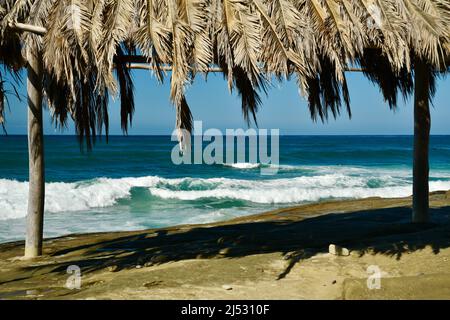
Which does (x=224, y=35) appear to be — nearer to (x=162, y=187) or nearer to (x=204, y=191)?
(x=204, y=191)

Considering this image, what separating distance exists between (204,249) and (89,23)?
11.3 feet

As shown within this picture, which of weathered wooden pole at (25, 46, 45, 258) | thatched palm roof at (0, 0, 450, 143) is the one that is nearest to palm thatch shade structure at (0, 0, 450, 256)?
thatched palm roof at (0, 0, 450, 143)

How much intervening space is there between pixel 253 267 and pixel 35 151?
309cm

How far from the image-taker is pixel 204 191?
21.0 metres

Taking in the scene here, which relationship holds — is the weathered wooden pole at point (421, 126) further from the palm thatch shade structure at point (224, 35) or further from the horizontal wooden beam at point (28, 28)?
the horizontal wooden beam at point (28, 28)

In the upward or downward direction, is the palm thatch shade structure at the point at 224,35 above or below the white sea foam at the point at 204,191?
above

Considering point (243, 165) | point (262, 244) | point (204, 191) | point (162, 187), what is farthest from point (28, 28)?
point (243, 165)

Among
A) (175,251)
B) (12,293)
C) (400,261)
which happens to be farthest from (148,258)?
(400,261)

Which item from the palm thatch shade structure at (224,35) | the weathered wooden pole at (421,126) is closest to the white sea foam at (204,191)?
the palm thatch shade structure at (224,35)

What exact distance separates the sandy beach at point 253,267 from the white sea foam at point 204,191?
949 cm

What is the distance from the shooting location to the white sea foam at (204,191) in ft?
56.0

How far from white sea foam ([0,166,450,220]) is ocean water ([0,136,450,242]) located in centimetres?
3

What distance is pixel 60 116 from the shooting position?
20.4 ft
